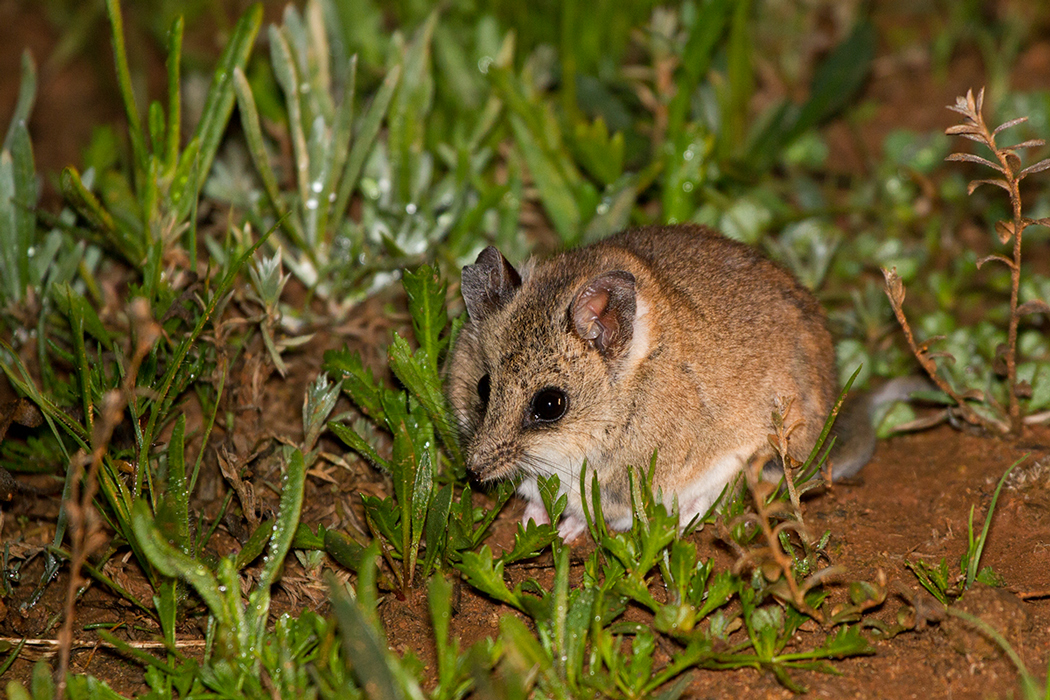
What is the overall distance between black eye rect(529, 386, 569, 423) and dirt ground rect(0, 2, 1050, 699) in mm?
695

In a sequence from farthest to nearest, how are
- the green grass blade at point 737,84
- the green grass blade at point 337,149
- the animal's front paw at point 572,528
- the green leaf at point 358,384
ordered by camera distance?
the green grass blade at point 737,84
the green grass blade at point 337,149
the green leaf at point 358,384
the animal's front paw at point 572,528

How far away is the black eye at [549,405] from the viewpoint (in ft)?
14.2

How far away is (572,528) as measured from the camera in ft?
15.3

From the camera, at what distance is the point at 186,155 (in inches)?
212

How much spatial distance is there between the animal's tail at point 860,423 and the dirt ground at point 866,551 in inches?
4.8

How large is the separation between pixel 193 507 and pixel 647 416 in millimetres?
2171

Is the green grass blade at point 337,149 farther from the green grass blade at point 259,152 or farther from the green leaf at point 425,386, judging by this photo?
the green leaf at point 425,386

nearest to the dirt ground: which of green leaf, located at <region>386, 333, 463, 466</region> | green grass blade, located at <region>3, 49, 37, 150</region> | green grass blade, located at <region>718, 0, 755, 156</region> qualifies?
green leaf, located at <region>386, 333, 463, 466</region>

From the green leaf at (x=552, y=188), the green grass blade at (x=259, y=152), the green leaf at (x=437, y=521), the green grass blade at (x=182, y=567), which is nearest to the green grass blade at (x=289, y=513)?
the green grass blade at (x=182, y=567)

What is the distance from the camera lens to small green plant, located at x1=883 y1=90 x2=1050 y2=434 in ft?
13.9

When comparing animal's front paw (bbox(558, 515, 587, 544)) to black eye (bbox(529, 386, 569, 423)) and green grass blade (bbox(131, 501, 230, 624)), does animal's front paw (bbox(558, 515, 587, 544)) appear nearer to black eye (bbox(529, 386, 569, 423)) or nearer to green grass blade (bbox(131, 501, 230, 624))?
black eye (bbox(529, 386, 569, 423))

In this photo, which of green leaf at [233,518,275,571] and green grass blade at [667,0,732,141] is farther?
green grass blade at [667,0,732,141]

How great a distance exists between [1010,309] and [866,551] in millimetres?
1503

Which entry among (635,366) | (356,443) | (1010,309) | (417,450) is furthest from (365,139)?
(1010,309)
